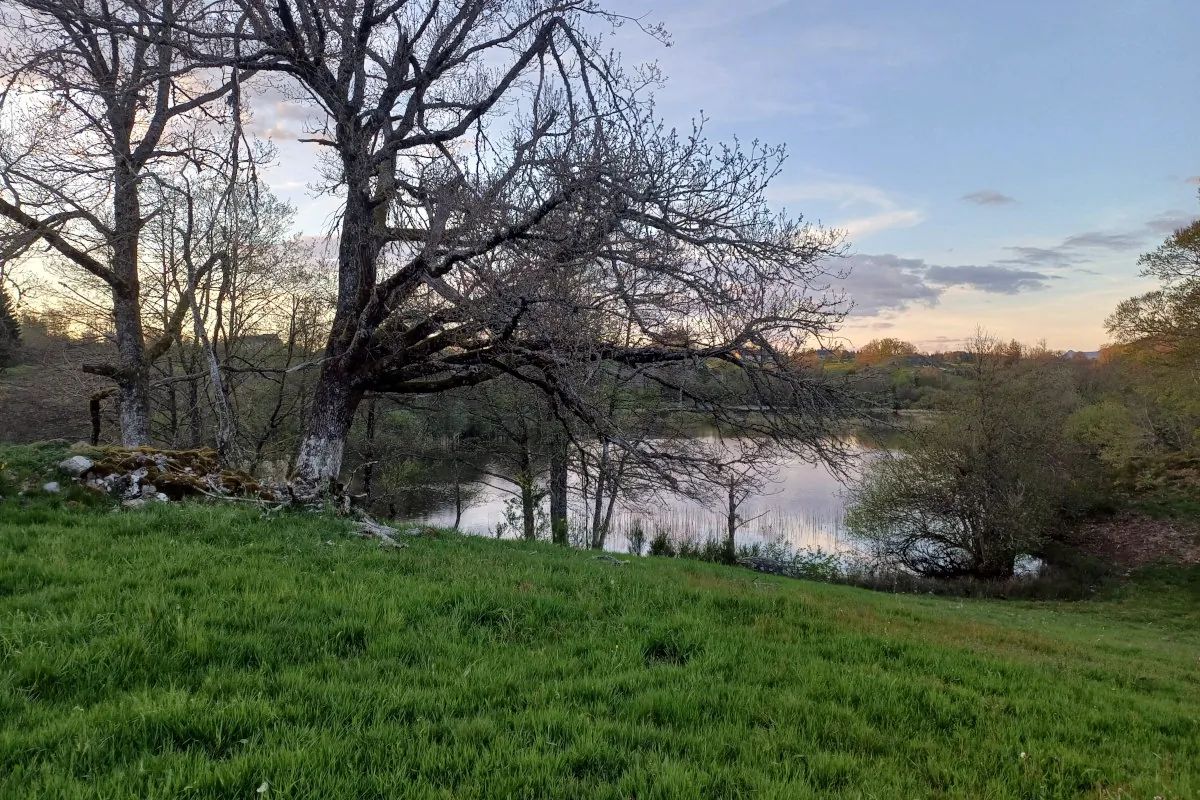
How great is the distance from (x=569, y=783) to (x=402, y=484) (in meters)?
22.7

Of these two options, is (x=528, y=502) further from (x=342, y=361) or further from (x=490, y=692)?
(x=490, y=692)

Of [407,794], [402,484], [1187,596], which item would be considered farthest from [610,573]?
[1187,596]

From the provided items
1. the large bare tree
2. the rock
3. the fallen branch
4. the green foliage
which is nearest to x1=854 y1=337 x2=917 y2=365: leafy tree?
the large bare tree

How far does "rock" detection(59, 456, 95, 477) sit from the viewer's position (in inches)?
303

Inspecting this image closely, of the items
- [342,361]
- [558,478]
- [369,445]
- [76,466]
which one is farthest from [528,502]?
[76,466]

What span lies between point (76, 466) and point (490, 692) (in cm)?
748

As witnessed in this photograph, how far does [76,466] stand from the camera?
773cm

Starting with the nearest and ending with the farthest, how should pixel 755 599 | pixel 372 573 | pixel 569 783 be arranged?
pixel 569 783
pixel 372 573
pixel 755 599

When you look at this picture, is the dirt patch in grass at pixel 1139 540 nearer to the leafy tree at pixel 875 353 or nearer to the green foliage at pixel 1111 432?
the green foliage at pixel 1111 432

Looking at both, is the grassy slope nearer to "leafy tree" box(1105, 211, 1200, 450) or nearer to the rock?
the rock

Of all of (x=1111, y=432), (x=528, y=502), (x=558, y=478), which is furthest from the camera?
(x=1111, y=432)

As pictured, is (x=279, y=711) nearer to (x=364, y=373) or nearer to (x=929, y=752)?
(x=929, y=752)

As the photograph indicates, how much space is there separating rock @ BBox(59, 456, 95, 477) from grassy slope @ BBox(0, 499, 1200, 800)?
208 centimetres

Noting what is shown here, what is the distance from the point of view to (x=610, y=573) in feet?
23.0
